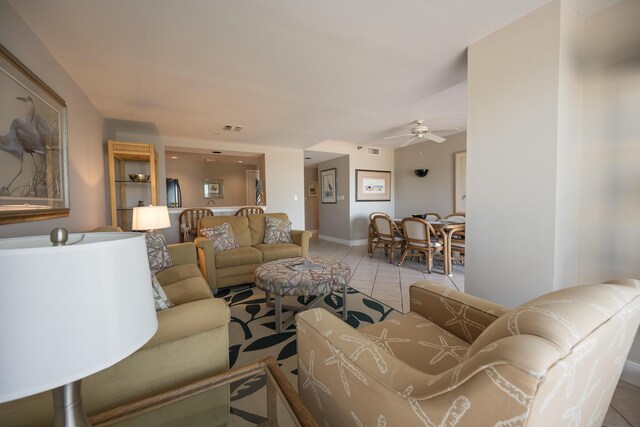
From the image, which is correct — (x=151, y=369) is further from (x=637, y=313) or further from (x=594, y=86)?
(x=594, y=86)

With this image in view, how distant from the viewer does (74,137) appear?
234 cm

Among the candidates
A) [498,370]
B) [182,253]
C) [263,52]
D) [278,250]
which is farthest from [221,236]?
[498,370]

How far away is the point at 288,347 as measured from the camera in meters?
1.95

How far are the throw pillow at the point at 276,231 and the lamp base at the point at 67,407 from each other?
10.8ft

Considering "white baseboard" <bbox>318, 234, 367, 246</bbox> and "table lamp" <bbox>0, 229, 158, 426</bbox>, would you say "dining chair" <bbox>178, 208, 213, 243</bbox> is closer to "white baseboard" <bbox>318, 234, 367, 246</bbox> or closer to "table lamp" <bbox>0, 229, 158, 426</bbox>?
"white baseboard" <bbox>318, 234, 367, 246</bbox>

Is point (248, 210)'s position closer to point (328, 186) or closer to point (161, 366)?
point (328, 186)

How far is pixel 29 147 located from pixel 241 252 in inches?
81.1

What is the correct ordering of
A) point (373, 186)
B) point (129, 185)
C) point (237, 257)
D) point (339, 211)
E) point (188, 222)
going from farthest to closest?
point (339, 211), point (373, 186), point (188, 222), point (129, 185), point (237, 257)

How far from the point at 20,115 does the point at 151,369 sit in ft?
5.29

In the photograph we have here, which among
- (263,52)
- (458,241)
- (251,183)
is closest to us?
(263,52)

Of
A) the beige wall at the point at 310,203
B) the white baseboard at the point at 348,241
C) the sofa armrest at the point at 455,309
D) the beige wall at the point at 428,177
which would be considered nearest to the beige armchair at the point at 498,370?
the sofa armrest at the point at 455,309

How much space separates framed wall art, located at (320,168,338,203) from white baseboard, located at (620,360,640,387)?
545 cm

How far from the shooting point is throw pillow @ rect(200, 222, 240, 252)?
3303 mm

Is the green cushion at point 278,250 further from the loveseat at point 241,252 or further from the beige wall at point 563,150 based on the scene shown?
the beige wall at point 563,150
